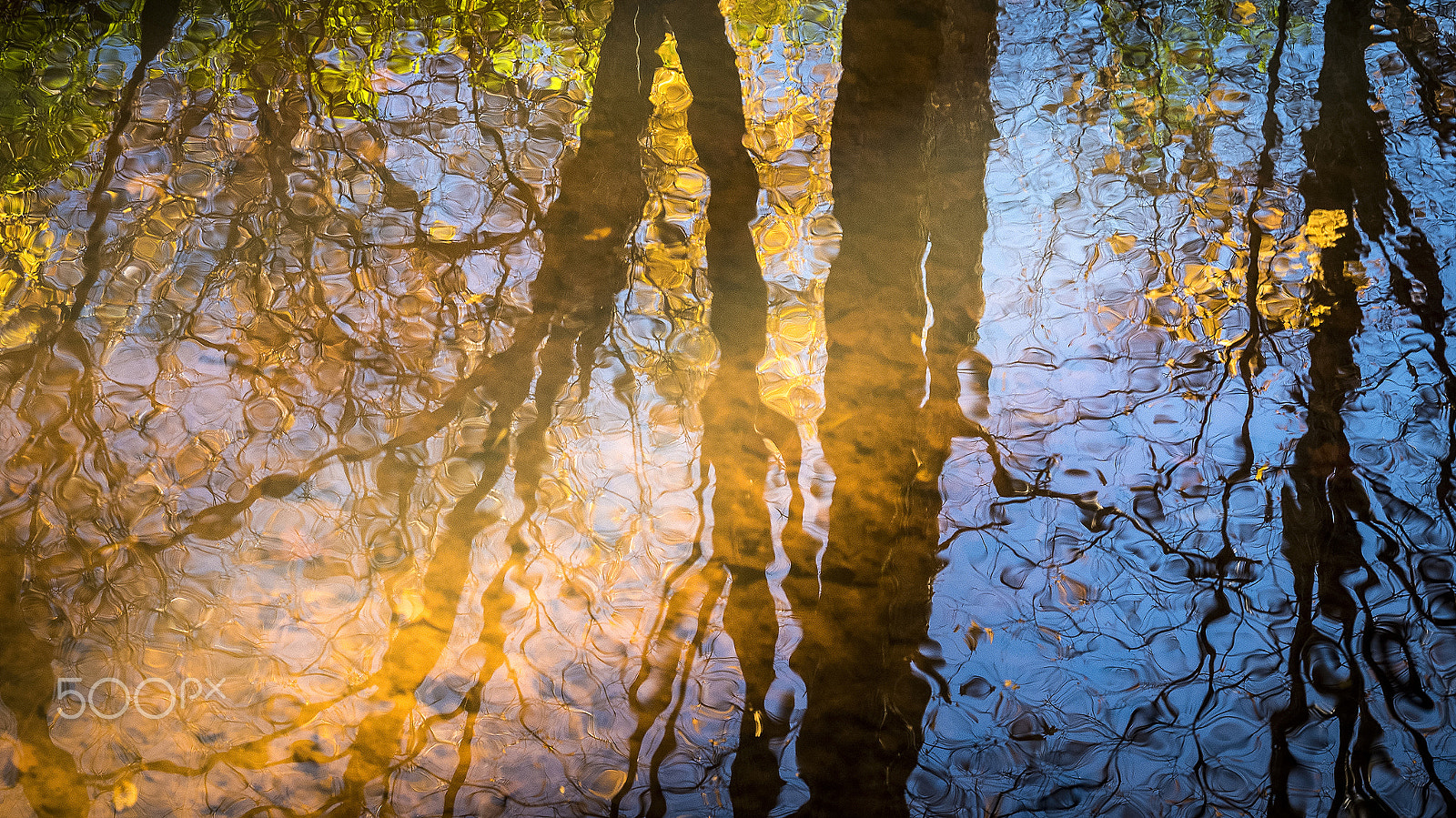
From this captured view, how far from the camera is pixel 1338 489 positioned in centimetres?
89

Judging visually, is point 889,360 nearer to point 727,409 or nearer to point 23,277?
point 727,409

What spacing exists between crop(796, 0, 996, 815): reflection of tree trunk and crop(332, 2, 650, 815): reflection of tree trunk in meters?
0.29

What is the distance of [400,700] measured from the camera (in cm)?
82

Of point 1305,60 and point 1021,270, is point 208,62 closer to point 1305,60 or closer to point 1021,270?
point 1021,270

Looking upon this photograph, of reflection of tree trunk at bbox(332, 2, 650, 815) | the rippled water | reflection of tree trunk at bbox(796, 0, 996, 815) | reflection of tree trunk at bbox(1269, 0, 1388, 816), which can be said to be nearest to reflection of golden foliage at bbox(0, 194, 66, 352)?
the rippled water

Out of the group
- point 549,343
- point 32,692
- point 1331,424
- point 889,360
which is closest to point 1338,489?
point 1331,424

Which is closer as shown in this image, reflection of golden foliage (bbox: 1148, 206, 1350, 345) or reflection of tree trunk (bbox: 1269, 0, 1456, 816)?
→ reflection of tree trunk (bbox: 1269, 0, 1456, 816)

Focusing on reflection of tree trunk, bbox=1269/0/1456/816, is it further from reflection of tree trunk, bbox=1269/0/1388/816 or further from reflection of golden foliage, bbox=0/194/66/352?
reflection of golden foliage, bbox=0/194/66/352

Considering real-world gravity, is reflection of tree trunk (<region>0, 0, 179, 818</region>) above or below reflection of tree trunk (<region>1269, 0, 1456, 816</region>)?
below

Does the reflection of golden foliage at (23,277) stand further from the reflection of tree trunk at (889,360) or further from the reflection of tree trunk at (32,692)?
the reflection of tree trunk at (889,360)

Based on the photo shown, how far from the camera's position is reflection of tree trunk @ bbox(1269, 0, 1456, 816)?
808 mm

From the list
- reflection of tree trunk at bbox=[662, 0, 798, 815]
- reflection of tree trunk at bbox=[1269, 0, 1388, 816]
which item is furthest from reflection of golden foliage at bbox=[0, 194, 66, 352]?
reflection of tree trunk at bbox=[1269, 0, 1388, 816]

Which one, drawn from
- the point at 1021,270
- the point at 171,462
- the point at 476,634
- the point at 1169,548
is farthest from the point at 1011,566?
the point at 171,462

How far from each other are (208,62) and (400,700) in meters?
0.93
